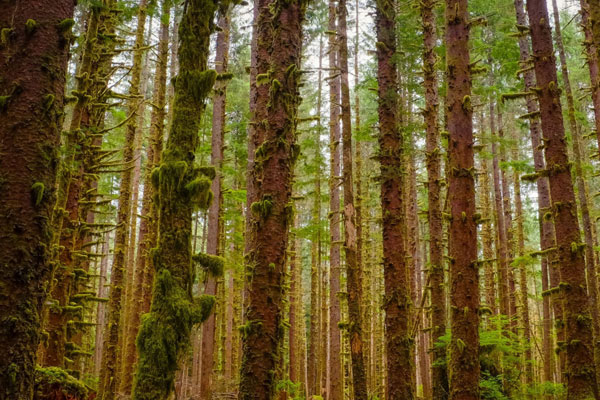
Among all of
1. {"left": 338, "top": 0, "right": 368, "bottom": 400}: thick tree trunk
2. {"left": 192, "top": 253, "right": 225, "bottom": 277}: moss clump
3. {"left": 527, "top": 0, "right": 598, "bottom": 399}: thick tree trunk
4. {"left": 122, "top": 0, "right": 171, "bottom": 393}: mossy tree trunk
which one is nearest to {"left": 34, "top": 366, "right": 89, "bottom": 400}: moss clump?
{"left": 192, "top": 253, "right": 225, "bottom": 277}: moss clump

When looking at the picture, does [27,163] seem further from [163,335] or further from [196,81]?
[163,335]

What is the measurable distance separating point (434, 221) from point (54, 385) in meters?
9.59

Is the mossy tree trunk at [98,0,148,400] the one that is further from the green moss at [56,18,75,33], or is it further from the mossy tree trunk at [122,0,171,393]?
the green moss at [56,18,75,33]

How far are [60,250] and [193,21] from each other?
5074 millimetres

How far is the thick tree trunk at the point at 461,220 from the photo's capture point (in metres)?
7.51

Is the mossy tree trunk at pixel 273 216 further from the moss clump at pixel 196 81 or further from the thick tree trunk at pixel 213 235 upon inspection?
the thick tree trunk at pixel 213 235

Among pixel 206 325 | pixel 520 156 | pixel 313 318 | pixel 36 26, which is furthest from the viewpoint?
pixel 520 156

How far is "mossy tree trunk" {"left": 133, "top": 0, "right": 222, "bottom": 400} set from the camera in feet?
16.5

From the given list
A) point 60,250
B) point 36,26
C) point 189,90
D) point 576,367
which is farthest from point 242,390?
point 576,367

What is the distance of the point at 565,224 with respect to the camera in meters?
9.06

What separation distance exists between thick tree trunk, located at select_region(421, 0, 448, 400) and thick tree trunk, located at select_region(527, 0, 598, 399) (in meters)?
3.28

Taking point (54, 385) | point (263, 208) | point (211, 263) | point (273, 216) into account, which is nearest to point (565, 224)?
point (273, 216)

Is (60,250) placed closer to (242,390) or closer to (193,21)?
(242,390)

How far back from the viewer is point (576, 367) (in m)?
8.50
